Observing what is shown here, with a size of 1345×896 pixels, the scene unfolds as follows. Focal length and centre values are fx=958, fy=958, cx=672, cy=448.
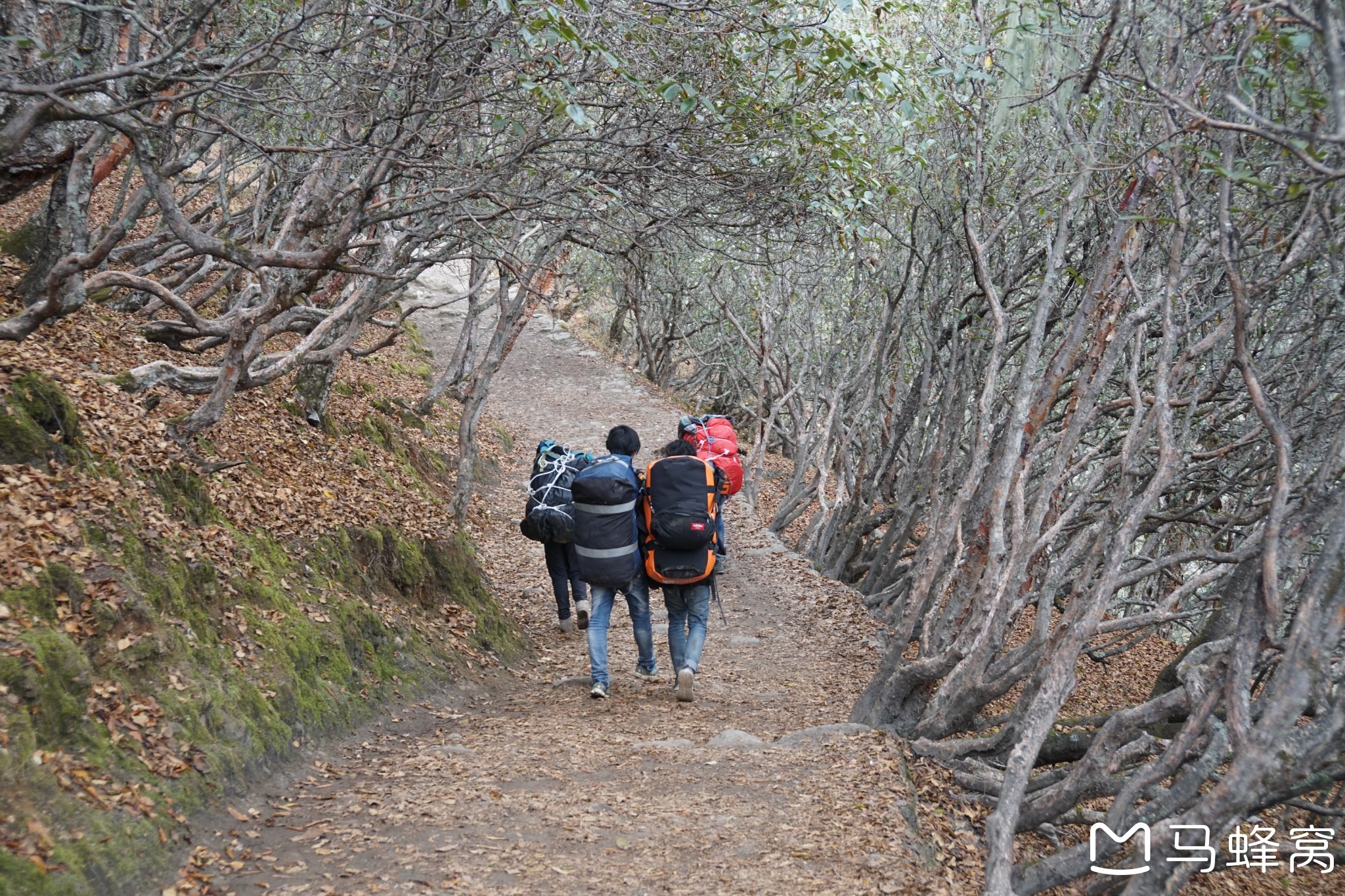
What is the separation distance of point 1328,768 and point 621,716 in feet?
15.4

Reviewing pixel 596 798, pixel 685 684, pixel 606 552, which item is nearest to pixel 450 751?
pixel 596 798

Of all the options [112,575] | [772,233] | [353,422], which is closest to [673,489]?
[112,575]

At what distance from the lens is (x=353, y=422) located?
479 inches

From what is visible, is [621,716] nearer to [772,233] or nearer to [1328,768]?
[1328,768]

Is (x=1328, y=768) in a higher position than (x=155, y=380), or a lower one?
lower

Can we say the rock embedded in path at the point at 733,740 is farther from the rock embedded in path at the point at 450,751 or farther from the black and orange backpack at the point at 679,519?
the rock embedded in path at the point at 450,751

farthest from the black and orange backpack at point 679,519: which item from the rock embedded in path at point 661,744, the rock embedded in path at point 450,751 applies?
the rock embedded in path at point 450,751

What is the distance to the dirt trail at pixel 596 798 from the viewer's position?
4867 mm

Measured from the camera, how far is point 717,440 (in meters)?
11.6

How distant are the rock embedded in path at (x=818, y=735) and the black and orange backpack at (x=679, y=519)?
148 cm

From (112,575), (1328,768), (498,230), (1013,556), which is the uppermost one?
(498,230)

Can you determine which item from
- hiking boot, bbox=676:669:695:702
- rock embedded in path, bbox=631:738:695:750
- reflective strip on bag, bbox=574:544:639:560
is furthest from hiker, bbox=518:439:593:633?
rock embedded in path, bbox=631:738:695:750

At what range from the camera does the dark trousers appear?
32.2ft

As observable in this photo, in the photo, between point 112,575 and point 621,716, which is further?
point 621,716
